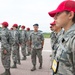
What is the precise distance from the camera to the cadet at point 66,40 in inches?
69.6

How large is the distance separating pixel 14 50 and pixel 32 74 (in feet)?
5.16

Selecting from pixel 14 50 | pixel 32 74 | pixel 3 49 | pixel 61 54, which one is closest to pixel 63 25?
pixel 61 54

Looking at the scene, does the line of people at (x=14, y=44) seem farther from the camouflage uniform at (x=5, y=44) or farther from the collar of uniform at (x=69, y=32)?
the collar of uniform at (x=69, y=32)

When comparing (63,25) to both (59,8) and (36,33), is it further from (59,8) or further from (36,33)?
(36,33)

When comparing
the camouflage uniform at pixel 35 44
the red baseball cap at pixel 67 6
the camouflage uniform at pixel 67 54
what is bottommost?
the camouflage uniform at pixel 35 44

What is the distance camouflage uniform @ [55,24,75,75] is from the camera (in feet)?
5.77

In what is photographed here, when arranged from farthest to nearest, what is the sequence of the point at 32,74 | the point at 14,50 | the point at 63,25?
the point at 14,50, the point at 32,74, the point at 63,25

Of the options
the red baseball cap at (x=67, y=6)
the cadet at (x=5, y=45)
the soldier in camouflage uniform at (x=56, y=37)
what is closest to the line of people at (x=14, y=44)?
the cadet at (x=5, y=45)

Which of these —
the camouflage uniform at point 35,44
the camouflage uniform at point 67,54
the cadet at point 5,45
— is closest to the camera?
the camouflage uniform at point 67,54

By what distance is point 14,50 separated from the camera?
331 inches

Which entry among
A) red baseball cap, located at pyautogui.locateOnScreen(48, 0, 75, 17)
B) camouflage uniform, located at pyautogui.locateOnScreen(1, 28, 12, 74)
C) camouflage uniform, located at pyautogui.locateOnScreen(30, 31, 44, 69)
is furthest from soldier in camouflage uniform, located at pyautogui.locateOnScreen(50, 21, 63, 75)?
camouflage uniform, located at pyautogui.locateOnScreen(30, 31, 44, 69)

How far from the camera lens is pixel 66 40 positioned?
1786 mm

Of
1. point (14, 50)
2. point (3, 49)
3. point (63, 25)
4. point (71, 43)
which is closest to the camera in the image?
point (71, 43)

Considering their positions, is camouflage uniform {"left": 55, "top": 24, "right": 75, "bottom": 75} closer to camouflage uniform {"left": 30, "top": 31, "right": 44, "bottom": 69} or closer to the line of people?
the line of people
